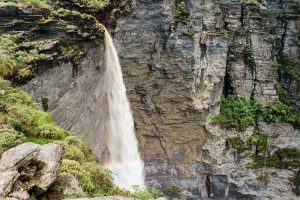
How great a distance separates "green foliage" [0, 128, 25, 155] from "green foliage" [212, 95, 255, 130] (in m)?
20.8

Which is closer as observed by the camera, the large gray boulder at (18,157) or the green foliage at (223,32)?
the large gray boulder at (18,157)

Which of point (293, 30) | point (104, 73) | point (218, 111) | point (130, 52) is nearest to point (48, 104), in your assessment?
point (104, 73)

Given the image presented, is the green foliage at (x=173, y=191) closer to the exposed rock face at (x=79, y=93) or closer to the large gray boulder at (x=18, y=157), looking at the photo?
the exposed rock face at (x=79, y=93)

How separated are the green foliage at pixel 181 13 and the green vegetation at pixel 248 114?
25.8 ft

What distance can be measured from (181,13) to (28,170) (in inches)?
842

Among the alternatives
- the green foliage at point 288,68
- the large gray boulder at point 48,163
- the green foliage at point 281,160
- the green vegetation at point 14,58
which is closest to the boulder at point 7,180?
the large gray boulder at point 48,163

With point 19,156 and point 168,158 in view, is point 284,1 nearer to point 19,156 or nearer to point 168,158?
point 168,158

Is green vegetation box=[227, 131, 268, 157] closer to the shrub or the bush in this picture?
the shrub

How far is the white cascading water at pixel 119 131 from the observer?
73.6 ft

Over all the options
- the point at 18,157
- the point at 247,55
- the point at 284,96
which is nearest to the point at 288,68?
the point at 284,96

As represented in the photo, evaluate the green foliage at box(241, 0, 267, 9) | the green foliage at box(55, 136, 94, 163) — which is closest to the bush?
the green foliage at box(55, 136, 94, 163)

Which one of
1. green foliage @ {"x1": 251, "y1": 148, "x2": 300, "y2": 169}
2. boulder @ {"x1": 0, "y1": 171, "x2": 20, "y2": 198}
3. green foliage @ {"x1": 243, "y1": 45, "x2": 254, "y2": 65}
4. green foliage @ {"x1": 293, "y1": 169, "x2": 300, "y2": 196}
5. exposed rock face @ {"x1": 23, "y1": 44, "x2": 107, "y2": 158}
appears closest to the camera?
boulder @ {"x1": 0, "y1": 171, "x2": 20, "y2": 198}

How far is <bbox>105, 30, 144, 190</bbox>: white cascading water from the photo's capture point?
2244 cm

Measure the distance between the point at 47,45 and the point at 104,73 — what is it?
5.69 metres
